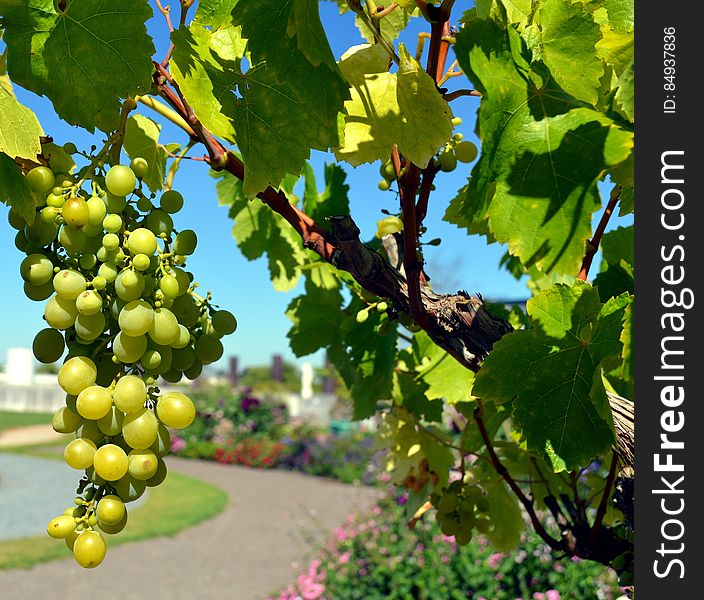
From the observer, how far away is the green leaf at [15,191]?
2.69ft

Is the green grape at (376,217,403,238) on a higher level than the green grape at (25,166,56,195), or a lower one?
higher

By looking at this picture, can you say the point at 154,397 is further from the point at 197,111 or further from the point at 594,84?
the point at 594,84

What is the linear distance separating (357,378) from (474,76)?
0.85 metres

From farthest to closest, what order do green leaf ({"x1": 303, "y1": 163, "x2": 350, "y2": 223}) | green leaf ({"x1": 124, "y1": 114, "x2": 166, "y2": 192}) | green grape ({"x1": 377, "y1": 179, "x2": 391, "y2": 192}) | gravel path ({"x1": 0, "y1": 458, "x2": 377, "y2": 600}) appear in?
gravel path ({"x1": 0, "y1": 458, "x2": 377, "y2": 600}) < green leaf ({"x1": 303, "y1": 163, "x2": 350, "y2": 223}) < green grape ({"x1": 377, "y1": 179, "x2": 391, "y2": 192}) < green leaf ({"x1": 124, "y1": 114, "x2": 166, "y2": 192})

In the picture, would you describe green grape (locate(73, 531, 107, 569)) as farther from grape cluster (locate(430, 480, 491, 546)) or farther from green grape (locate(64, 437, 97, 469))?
grape cluster (locate(430, 480, 491, 546))

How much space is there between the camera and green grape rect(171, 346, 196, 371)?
0.93 m

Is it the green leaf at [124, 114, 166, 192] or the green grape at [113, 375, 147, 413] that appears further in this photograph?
the green leaf at [124, 114, 166, 192]

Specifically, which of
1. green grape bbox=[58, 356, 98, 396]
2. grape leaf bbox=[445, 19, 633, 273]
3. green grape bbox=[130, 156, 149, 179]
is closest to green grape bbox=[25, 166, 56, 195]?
green grape bbox=[130, 156, 149, 179]

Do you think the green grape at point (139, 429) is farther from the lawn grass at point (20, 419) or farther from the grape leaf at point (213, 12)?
the lawn grass at point (20, 419)

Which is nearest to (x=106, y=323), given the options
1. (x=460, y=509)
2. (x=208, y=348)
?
(x=208, y=348)

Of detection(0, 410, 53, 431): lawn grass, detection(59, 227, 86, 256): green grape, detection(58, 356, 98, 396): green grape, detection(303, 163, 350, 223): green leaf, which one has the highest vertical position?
detection(0, 410, 53, 431): lawn grass

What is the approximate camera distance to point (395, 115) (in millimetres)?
886

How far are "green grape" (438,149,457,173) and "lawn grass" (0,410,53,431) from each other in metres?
23.5

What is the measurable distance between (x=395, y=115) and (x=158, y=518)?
421 inches
